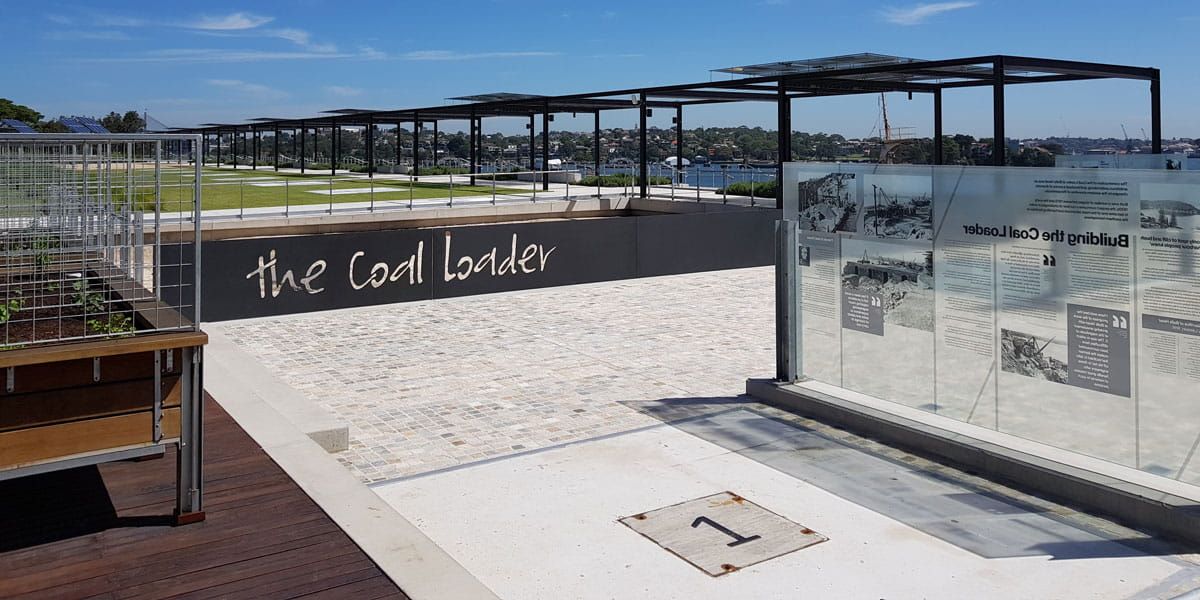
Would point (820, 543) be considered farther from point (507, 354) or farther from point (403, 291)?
point (403, 291)

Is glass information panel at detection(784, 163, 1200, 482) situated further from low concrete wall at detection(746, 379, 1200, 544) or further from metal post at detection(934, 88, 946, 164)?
metal post at detection(934, 88, 946, 164)

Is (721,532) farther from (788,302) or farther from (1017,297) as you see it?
(788,302)

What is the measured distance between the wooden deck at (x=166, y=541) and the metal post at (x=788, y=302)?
4.52 m

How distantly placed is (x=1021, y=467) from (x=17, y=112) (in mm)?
81389

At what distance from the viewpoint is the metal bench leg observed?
5.14m

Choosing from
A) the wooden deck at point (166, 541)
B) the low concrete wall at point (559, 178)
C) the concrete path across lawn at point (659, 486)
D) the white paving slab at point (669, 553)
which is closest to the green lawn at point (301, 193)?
the low concrete wall at point (559, 178)

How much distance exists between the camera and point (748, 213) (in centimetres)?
2088

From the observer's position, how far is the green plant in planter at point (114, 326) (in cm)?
505

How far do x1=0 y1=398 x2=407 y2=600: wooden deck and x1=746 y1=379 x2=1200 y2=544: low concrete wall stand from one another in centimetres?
432

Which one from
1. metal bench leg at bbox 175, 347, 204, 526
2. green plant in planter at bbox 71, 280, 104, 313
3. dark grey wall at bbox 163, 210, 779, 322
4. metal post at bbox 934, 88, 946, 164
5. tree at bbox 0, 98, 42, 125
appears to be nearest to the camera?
metal bench leg at bbox 175, 347, 204, 526

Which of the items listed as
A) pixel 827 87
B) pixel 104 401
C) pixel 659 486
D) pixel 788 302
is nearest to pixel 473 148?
pixel 827 87

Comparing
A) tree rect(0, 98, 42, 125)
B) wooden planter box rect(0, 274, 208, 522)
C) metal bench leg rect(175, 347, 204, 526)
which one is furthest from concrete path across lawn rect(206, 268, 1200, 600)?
tree rect(0, 98, 42, 125)

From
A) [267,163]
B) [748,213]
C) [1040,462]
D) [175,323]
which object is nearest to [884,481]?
[1040,462]

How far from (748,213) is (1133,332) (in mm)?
14741
